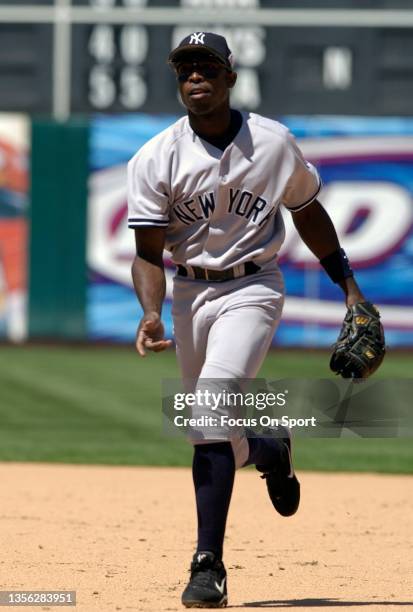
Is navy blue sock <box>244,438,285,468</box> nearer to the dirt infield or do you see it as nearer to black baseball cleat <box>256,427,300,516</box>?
black baseball cleat <box>256,427,300,516</box>

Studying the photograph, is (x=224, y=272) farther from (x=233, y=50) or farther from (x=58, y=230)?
(x=233, y=50)

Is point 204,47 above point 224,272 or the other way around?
above

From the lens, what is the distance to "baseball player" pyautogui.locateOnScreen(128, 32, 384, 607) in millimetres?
4438

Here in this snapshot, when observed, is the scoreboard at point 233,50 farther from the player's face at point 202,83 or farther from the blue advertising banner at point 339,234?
the player's face at point 202,83

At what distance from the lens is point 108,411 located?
10.6 m

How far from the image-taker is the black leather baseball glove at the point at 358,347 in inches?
185

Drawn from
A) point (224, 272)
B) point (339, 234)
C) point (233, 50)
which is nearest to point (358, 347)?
point (224, 272)

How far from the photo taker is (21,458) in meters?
8.59

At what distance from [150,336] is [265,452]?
781mm

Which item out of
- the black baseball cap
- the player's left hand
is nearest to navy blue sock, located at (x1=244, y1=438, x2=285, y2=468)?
the player's left hand

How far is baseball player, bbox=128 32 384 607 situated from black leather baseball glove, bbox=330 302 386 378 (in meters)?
0.24

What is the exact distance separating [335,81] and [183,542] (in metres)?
9.94

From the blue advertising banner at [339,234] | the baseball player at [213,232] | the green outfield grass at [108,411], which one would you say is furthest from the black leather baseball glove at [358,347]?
the blue advertising banner at [339,234]

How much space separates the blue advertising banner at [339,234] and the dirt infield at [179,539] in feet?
21.3
